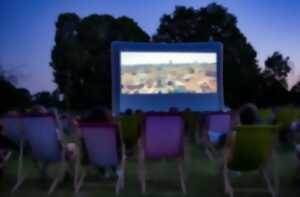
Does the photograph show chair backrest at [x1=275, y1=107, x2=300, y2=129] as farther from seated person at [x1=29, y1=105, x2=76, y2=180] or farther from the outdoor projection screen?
the outdoor projection screen

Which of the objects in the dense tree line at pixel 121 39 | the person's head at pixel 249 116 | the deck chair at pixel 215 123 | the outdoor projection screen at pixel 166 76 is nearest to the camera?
the person's head at pixel 249 116

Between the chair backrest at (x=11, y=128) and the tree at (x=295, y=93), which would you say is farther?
the tree at (x=295, y=93)

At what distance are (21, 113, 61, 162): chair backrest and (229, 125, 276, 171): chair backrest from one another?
199cm

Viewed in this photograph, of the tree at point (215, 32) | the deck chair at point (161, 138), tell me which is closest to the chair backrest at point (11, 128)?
the deck chair at point (161, 138)

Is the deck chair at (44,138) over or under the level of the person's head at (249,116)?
under

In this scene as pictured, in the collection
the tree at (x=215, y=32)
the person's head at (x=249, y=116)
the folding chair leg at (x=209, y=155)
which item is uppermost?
the tree at (x=215, y=32)

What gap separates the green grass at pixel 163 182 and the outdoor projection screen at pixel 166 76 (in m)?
7.98

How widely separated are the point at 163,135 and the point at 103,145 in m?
0.70

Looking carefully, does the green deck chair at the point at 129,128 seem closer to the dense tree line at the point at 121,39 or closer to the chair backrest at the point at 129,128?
the chair backrest at the point at 129,128

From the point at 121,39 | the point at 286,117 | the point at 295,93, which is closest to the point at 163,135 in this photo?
the point at 286,117

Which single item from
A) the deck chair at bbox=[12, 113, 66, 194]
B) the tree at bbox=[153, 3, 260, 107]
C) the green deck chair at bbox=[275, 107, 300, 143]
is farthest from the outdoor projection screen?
the deck chair at bbox=[12, 113, 66, 194]

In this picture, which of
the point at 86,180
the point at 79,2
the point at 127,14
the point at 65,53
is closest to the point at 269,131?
the point at 86,180

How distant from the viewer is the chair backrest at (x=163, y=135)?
6.07 meters

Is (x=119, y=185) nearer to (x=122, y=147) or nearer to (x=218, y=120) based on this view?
(x=122, y=147)
